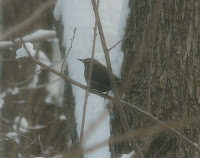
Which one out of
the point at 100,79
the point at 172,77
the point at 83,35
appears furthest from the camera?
the point at 83,35

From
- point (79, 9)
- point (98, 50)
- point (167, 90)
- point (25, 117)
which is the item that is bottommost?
point (25, 117)

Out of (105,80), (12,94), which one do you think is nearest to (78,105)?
(105,80)

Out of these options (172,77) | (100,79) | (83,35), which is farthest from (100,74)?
(83,35)

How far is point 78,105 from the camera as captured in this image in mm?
3777

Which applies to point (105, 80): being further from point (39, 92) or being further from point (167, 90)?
point (39, 92)

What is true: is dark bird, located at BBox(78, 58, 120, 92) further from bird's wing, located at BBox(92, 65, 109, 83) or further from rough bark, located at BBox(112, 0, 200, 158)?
rough bark, located at BBox(112, 0, 200, 158)

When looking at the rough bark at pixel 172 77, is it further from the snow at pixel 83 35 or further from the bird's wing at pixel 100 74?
the snow at pixel 83 35

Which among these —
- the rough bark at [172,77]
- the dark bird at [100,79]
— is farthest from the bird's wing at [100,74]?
the rough bark at [172,77]

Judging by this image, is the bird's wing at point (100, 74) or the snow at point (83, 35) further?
the snow at point (83, 35)

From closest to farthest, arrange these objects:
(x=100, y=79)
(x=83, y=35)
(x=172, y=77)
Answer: (x=172, y=77), (x=100, y=79), (x=83, y=35)

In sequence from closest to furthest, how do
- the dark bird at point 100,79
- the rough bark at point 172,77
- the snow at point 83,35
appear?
the rough bark at point 172,77, the dark bird at point 100,79, the snow at point 83,35

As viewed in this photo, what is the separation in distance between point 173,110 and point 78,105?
48.8 inches

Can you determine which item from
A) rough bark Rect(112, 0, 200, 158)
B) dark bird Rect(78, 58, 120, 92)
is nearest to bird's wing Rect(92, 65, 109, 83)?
dark bird Rect(78, 58, 120, 92)

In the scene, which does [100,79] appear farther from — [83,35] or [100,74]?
[83,35]
